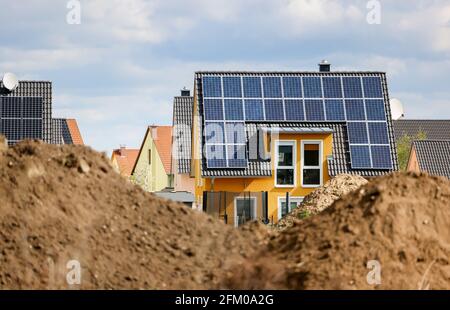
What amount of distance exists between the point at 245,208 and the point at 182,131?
12968 millimetres

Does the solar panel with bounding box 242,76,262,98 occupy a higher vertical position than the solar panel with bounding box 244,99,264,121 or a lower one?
higher

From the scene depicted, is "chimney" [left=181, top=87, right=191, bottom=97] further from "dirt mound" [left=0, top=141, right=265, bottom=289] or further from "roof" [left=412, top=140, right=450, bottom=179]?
"dirt mound" [left=0, top=141, right=265, bottom=289]

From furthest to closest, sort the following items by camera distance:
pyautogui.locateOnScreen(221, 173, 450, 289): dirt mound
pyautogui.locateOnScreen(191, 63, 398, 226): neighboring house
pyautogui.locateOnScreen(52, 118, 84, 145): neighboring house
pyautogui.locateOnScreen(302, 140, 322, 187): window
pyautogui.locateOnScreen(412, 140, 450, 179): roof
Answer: pyautogui.locateOnScreen(412, 140, 450, 179): roof
pyautogui.locateOnScreen(52, 118, 84, 145): neighboring house
pyautogui.locateOnScreen(302, 140, 322, 187): window
pyautogui.locateOnScreen(191, 63, 398, 226): neighboring house
pyautogui.locateOnScreen(221, 173, 450, 289): dirt mound

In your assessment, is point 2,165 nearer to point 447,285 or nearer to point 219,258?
point 219,258

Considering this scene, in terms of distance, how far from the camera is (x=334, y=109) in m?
38.2

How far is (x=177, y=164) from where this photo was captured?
48344 millimetres

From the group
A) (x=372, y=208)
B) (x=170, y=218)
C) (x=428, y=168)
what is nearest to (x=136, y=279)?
(x=170, y=218)

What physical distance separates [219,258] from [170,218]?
98 cm

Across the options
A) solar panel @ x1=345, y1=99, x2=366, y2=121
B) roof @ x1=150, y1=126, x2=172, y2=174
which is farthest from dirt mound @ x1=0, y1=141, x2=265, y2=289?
roof @ x1=150, y1=126, x2=172, y2=174

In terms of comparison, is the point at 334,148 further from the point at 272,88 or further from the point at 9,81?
the point at 9,81

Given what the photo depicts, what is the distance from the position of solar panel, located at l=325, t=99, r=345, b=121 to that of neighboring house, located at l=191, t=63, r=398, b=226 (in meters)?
0.04

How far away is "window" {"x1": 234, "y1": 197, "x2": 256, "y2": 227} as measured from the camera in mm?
35375

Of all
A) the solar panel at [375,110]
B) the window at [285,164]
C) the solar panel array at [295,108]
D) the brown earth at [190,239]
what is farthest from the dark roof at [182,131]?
the brown earth at [190,239]

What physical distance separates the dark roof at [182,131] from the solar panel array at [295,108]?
1001cm
